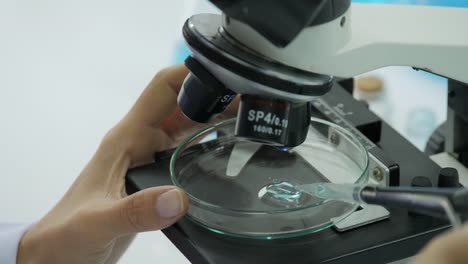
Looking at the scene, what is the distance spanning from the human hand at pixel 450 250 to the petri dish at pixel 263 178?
361mm

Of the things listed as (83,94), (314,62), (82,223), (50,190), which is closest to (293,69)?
(314,62)

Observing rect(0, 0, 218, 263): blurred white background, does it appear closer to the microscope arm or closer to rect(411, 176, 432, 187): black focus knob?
rect(411, 176, 432, 187): black focus knob

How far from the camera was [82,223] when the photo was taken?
127cm

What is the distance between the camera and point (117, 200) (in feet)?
4.10

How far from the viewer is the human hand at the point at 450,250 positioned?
2.35ft

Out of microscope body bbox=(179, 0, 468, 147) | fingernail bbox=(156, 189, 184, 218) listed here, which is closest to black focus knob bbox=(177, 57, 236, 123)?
microscope body bbox=(179, 0, 468, 147)

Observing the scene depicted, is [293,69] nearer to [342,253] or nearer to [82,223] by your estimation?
[342,253]

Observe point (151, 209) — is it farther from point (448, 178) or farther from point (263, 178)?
point (448, 178)

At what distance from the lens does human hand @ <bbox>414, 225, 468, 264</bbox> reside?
2.35 feet

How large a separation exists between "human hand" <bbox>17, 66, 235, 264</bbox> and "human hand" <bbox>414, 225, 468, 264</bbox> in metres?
0.48

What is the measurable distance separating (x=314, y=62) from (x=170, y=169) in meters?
0.36

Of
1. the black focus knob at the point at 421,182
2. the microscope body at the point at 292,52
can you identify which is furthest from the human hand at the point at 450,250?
the black focus knob at the point at 421,182

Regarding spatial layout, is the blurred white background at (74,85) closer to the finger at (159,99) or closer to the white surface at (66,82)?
the white surface at (66,82)

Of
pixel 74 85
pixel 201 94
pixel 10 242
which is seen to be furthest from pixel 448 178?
pixel 74 85
